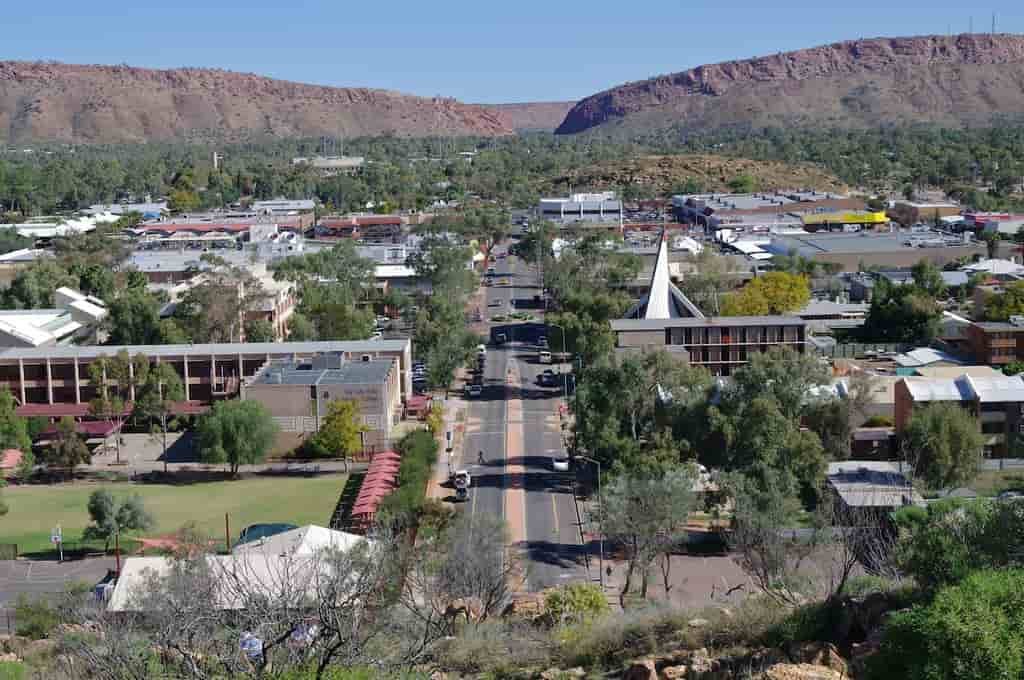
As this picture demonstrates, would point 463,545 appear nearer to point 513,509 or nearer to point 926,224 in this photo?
point 513,509

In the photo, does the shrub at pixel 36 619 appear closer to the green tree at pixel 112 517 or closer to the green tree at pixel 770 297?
the green tree at pixel 112 517

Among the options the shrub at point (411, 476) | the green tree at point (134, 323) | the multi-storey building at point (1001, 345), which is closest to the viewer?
the shrub at point (411, 476)

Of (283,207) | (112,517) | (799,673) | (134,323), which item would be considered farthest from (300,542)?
(283,207)

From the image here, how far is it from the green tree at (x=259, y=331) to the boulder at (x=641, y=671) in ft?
126

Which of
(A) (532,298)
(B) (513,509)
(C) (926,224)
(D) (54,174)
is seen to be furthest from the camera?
(D) (54,174)

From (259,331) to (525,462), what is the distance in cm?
1812

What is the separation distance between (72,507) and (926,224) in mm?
76028

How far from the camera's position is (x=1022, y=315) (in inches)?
2004

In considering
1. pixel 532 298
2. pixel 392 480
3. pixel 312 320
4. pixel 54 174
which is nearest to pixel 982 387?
pixel 392 480

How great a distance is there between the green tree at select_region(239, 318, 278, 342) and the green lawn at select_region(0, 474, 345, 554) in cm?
1521

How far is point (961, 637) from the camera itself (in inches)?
537

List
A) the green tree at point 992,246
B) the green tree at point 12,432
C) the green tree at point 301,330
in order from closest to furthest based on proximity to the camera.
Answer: the green tree at point 12,432 → the green tree at point 301,330 → the green tree at point 992,246

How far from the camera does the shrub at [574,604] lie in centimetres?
2180

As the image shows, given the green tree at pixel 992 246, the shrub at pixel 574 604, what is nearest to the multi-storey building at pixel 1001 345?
the shrub at pixel 574 604
